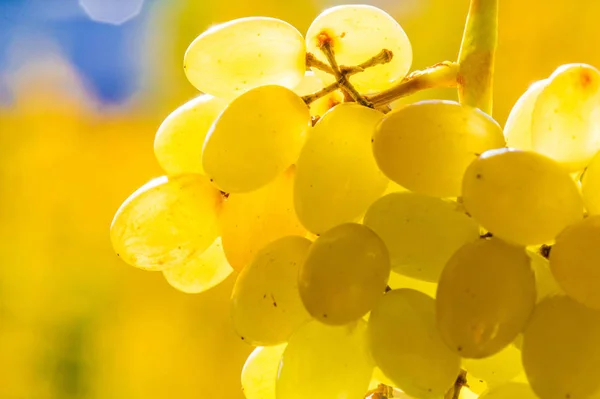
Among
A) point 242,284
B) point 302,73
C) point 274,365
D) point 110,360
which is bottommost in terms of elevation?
point 110,360

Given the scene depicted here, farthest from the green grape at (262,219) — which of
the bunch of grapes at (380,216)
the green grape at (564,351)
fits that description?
the green grape at (564,351)

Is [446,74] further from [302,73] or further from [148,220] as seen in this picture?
[148,220]

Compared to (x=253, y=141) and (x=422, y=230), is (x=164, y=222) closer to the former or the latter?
(x=253, y=141)

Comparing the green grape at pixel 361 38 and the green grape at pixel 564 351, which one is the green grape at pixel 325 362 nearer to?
the green grape at pixel 564 351

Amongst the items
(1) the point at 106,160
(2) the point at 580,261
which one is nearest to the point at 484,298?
(2) the point at 580,261

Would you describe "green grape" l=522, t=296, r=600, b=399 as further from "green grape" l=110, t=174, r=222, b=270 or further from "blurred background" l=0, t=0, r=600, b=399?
"blurred background" l=0, t=0, r=600, b=399

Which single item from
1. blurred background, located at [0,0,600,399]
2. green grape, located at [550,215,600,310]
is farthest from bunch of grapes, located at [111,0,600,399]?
blurred background, located at [0,0,600,399]

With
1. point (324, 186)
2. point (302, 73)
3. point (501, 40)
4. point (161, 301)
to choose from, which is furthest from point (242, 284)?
point (501, 40)
